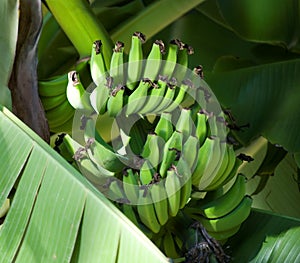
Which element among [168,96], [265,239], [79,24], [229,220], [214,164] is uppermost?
[79,24]

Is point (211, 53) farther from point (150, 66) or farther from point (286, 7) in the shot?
point (150, 66)

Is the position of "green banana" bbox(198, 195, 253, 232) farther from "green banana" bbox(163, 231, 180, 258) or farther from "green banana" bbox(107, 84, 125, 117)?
"green banana" bbox(107, 84, 125, 117)

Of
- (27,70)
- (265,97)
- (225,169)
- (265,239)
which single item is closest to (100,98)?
(27,70)

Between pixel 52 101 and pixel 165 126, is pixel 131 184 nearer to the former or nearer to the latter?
pixel 165 126

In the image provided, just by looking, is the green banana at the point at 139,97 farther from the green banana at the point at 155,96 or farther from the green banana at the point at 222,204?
the green banana at the point at 222,204

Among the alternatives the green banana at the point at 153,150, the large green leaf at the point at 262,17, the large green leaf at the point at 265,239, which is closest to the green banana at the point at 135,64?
the green banana at the point at 153,150

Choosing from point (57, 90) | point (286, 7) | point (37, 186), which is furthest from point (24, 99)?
point (286, 7)
